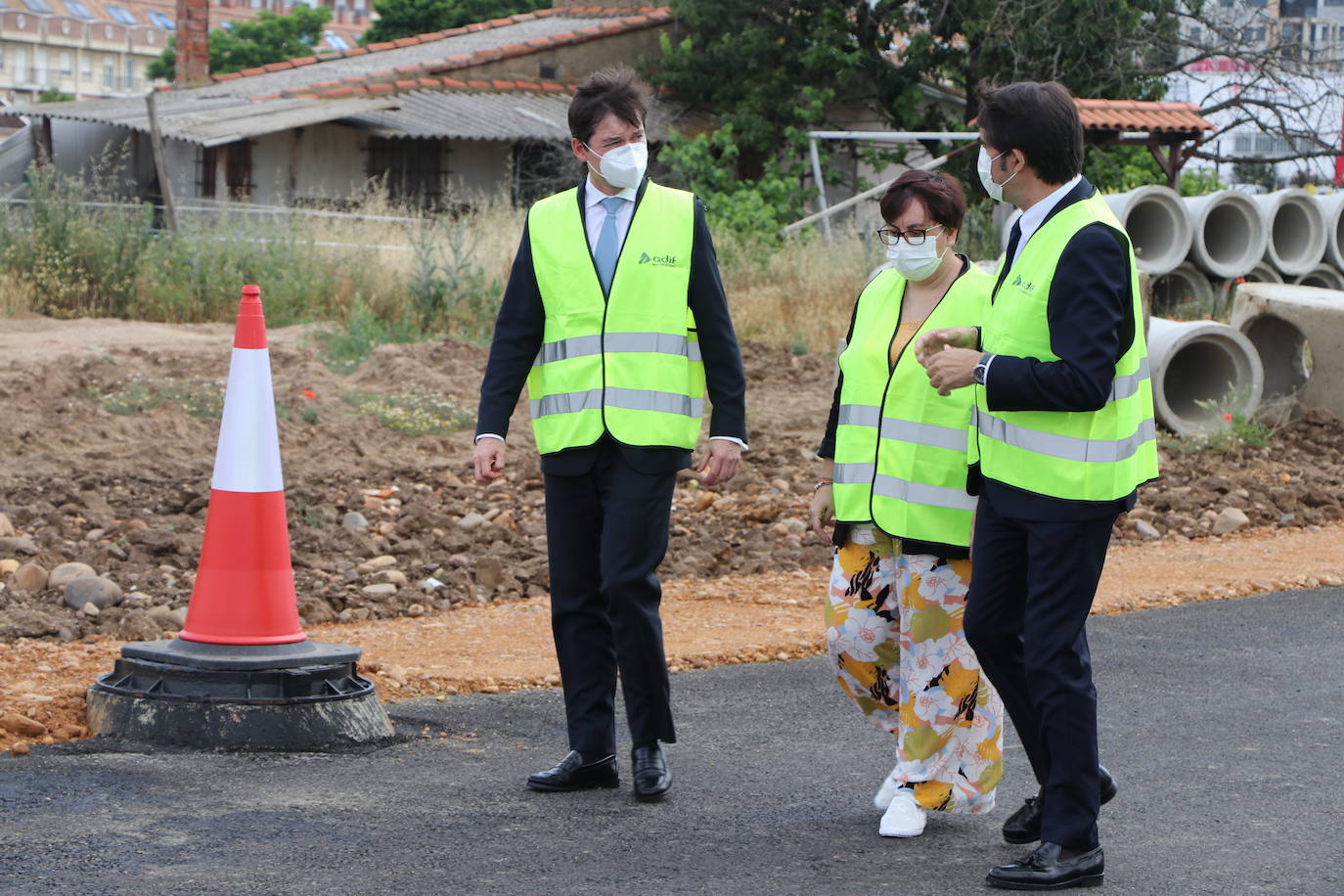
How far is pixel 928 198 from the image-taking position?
14.5 feet

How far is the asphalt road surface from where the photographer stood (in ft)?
12.8

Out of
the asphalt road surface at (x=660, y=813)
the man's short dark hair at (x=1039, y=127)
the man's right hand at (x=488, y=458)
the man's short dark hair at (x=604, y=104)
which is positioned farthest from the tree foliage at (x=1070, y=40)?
the man's short dark hair at (x=1039, y=127)

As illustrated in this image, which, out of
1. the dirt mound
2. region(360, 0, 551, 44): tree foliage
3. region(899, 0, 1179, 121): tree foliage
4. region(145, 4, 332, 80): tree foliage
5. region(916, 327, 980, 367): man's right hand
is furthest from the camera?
region(145, 4, 332, 80): tree foliage

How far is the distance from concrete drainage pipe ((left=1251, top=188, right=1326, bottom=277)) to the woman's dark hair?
1405 centimetres

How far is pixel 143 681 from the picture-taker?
4980mm

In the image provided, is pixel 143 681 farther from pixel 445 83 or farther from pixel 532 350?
pixel 445 83

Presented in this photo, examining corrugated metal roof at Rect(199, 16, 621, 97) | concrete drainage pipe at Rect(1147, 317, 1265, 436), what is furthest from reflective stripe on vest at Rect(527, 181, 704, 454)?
corrugated metal roof at Rect(199, 16, 621, 97)


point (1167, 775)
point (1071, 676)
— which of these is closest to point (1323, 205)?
point (1167, 775)

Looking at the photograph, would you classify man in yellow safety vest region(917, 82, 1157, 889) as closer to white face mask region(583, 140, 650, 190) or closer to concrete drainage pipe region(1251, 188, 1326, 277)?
white face mask region(583, 140, 650, 190)

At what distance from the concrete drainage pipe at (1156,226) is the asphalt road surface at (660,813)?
11.0 m

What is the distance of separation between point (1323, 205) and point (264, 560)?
15726 millimetres

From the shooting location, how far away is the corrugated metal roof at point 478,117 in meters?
26.5

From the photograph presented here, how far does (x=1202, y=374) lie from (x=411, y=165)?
16.7 metres

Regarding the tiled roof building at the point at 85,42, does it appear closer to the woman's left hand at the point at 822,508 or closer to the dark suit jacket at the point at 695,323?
the dark suit jacket at the point at 695,323
